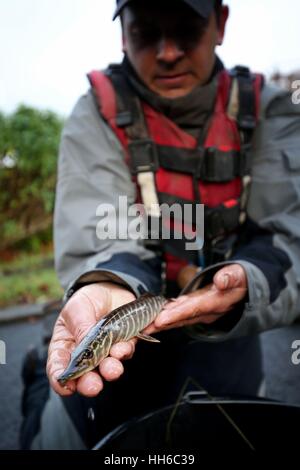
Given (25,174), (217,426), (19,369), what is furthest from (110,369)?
(25,174)

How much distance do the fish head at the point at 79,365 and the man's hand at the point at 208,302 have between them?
0.43 metres

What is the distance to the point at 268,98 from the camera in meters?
2.42

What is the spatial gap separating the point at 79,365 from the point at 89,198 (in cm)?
119

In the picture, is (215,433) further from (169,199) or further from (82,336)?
(169,199)

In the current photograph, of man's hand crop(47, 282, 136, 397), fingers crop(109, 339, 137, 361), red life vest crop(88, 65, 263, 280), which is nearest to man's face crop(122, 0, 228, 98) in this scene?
red life vest crop(88, 65, 263, 280)

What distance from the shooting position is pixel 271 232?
2.37 m

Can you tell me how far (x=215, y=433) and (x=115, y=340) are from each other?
2.41 feet

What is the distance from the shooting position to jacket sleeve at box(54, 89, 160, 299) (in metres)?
2.21

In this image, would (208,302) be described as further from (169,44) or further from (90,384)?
(169,44)

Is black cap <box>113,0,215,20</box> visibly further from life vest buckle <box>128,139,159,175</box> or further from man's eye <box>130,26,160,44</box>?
life vest buckle <box>128,139,159,175</box>

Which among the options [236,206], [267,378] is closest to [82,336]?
[236,206]

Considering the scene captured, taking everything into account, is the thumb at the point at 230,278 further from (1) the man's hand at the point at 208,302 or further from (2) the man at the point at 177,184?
(2) the man at the point at 177,184

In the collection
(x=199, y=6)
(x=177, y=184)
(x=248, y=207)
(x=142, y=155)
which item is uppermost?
(x=199, y=6)

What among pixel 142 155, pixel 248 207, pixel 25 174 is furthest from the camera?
pixel 25 174
